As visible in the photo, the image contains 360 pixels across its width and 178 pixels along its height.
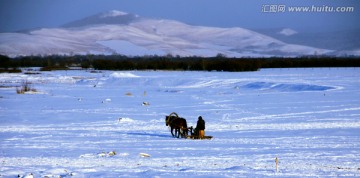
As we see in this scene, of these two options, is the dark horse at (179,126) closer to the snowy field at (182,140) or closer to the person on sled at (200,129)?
the snowy field at (182,140)

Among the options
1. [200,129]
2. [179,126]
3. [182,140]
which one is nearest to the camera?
[200,129]

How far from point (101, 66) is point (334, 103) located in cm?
5843

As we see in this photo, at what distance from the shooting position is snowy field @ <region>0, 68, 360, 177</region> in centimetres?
1138

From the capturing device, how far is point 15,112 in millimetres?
25766

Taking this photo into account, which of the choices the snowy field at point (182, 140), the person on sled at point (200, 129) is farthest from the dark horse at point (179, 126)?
the person on sled at point (200, 129)

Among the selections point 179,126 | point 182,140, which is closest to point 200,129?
point 182,140

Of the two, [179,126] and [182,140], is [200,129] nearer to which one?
[182,140]

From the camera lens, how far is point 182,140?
16.5m

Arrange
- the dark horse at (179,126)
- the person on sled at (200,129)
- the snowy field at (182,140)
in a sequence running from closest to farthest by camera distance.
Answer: the snowy field at (182,140) → the person on sled at (200,129) → the dark horse at (179,126)

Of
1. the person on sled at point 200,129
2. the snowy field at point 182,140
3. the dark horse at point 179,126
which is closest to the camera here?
the snowy field at point 182,140

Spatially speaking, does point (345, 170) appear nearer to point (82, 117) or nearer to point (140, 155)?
point (140, 155)

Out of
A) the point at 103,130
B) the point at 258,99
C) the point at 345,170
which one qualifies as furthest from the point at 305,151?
the point at 258,99

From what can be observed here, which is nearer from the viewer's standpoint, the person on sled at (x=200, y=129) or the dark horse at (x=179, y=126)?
the person on sled at (x=200, y=129)

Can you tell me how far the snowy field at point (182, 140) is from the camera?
11.4 m
